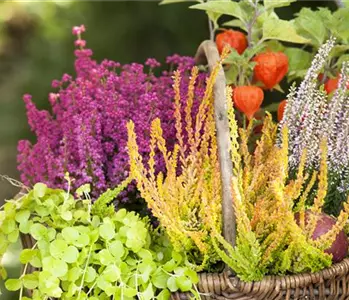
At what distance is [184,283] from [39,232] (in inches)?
9.3

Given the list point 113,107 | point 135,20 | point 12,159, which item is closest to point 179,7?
point 135,20

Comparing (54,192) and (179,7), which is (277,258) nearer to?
(54,192)

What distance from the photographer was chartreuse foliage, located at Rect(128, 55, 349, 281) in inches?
41.3

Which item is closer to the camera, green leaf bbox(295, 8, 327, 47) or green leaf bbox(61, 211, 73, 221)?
green leaf bbox(61, 211, 73, 221)

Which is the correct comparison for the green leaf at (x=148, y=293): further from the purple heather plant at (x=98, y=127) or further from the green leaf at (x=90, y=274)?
the purple heather plant at (x=98, y=127)

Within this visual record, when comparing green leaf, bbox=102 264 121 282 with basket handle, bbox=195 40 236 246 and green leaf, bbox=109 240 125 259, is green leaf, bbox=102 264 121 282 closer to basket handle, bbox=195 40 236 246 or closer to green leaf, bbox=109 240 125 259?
green leaf, bbox=109 240 125 259

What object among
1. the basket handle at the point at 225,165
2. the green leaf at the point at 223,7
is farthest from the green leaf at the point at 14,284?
the green leaf at the point at 223,7

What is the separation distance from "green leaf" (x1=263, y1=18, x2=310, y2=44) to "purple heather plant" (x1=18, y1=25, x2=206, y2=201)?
156 mm

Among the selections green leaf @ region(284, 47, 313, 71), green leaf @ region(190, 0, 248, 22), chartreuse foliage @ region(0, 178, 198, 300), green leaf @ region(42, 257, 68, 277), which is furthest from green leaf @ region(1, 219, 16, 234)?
green leaf @ region(284, 47, 313, 71)

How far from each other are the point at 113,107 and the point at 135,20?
1276 mm

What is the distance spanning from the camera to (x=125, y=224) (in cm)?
113

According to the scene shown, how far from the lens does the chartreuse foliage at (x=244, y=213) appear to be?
1049 mm

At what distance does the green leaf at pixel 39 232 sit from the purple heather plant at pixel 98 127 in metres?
0.19

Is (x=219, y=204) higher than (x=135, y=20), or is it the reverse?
(x=135, y=20)
